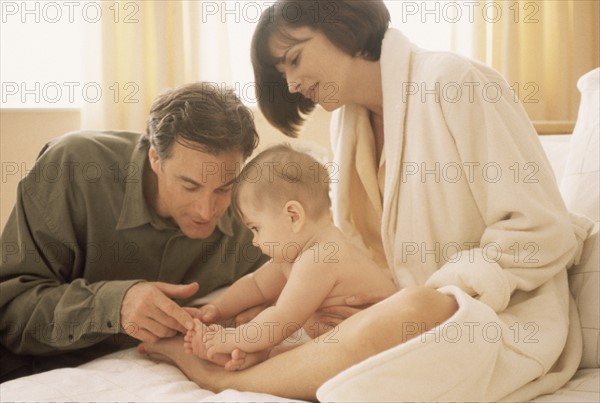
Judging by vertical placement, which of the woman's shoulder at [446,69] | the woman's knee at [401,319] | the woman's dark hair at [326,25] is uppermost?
the woman's dark hair at [326,25]

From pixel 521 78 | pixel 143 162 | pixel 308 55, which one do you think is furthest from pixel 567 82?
pixel 143 162

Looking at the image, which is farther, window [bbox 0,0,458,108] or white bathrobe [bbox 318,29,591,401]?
window [bbox 0,0,458,108]

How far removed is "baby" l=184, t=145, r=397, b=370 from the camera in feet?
4.29

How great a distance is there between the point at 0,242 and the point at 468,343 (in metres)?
0.96

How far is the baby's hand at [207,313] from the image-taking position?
1454mm

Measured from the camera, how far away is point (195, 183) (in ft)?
4.99

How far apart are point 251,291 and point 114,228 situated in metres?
0.33

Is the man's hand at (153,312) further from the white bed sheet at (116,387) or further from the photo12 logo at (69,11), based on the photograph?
the photo12 logo at (69,11)

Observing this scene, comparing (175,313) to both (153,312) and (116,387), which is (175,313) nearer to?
(153,312)

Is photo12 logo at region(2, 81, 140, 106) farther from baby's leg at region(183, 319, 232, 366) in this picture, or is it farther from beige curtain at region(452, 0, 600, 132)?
baby's leg at region(183, 319, 232, 366)

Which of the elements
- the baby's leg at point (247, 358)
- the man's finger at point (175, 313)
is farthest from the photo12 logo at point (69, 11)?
the baby's leg at point (247, 358)


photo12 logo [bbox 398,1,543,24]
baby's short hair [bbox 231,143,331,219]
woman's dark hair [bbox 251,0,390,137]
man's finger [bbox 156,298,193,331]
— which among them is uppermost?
photo12 logo [bbox 398,1,543,24]

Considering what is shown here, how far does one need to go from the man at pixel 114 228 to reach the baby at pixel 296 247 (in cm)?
12

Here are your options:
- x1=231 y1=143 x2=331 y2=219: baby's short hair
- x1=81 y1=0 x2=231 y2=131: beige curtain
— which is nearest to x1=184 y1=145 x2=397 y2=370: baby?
x1=231 y1=143 x2=331 y2=219: baby's short hair
